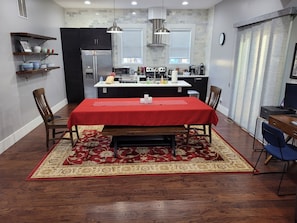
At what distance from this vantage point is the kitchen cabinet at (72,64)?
6277 millimetres

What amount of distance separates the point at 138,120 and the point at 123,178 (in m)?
0.83

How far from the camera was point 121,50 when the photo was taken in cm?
696

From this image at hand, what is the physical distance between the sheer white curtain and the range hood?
264cm

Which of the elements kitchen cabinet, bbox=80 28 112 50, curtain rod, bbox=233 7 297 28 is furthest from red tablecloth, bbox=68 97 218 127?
kitchen cabinet, bbox=80 28 112 50

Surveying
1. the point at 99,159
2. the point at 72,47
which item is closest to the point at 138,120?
the point at 99,159

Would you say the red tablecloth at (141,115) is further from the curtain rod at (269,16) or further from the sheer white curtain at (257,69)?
the curtain rod at (269,16)

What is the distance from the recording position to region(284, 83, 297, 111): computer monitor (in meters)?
2.91

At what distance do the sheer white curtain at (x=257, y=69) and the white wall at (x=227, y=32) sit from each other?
0.29 metres

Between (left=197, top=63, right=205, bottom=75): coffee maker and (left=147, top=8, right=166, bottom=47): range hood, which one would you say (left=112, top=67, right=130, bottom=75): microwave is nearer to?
(left=147, top=8, right=166, bottom=47): range hood

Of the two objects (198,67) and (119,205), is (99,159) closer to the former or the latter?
(119,205)

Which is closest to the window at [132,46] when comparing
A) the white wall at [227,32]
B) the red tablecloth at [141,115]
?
the white wall at [227,32]

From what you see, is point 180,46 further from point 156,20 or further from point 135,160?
point 135,160

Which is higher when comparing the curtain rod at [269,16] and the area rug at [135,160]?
the curtain rod at [269,16]

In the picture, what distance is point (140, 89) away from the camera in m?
4.74
